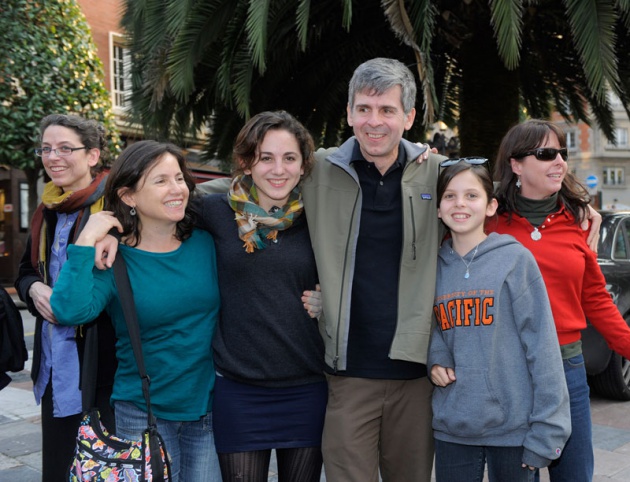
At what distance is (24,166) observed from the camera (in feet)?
43.9

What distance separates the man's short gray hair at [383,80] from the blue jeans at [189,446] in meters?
1.47

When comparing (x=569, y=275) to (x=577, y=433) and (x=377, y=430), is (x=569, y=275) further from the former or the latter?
(x=377, y=430)

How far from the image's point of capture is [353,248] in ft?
8.15

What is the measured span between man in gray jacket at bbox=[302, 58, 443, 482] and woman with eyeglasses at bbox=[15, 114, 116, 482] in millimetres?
977

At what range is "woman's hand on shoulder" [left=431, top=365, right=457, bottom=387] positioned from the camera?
2.35 meters

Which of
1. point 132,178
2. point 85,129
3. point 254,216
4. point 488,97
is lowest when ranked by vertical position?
point 254,216

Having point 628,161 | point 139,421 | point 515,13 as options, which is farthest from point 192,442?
point 628,161

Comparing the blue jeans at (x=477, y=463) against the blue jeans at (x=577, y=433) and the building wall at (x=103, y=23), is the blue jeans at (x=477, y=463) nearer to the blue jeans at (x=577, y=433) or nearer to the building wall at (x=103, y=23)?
the blue jeans at (x=577, y=433)

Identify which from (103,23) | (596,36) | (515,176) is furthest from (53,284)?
(103,23)

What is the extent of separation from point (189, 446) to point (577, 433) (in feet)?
5.13

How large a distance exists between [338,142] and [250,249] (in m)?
7.11

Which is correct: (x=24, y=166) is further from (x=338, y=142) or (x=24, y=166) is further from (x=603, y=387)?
(x=603, y=387)

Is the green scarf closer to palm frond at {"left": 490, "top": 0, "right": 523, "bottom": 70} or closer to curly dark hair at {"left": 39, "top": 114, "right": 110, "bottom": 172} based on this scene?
curly dark hair at {"left": 39, "top": 114, "right": 110, "bottom": 172}

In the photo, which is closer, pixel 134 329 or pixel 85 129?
pixel 134 329
